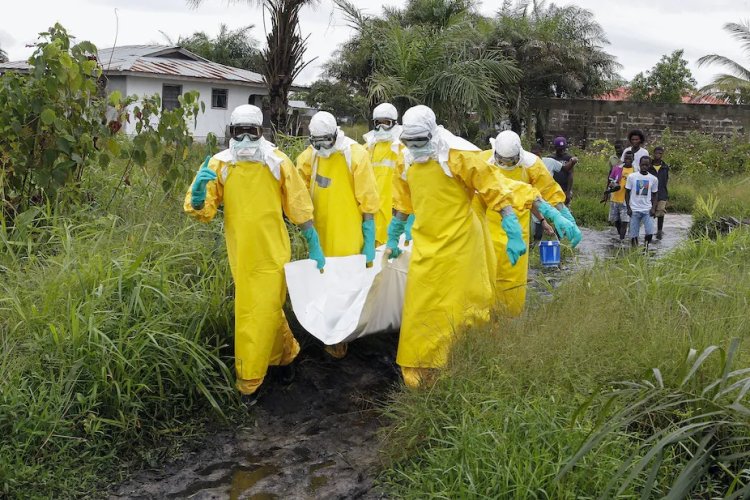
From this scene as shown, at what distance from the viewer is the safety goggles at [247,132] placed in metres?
5.14

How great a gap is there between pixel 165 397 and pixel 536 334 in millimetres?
2073

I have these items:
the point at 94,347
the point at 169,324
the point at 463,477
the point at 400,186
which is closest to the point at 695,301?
the point at 400,186

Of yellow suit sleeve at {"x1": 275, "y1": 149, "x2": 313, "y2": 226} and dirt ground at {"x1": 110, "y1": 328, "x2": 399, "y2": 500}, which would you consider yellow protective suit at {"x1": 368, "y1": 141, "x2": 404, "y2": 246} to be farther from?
yellow suit sleeve at {"x1": 275, "y1": 149, "x2": 313, "y2": 226}

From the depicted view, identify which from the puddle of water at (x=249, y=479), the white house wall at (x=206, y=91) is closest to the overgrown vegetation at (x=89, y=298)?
the puddle of water at (x=249, y=479)

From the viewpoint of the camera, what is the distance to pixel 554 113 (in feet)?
67.1

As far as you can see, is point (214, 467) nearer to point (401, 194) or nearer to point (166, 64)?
point (401, 194)

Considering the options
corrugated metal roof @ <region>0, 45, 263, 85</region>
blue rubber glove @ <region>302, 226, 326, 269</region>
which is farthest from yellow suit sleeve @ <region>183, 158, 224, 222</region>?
corrugated metal roof @ <region>0, 45, 263, 85</region>

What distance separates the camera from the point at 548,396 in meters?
4.13

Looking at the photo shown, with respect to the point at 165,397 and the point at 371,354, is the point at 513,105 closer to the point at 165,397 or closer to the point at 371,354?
the point at 371,354

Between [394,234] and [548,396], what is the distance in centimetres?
193

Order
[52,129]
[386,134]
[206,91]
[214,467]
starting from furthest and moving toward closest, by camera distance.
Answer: [206,91] → [386,134] → [52,129] → [214,467]

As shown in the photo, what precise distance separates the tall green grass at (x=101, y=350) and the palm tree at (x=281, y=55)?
4145 millimetres

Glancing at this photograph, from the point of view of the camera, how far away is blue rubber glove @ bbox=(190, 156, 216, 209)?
5.11m

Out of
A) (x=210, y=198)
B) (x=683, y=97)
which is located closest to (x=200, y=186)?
(x=210, y=198)
